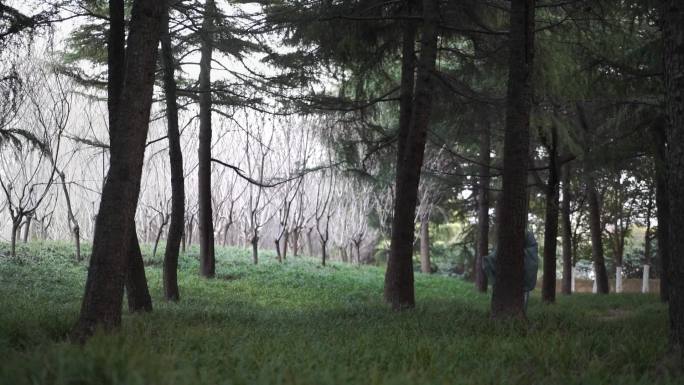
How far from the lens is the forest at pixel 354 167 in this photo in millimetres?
5117

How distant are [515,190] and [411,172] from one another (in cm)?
244

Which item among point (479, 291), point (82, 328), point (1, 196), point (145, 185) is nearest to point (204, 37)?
point (82, 328)

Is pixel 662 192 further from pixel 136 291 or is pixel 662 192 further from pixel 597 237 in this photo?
pixel 136 291

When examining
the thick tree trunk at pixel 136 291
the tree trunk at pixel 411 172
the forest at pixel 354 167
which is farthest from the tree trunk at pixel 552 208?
the thick tree trunk at pixel 136 291

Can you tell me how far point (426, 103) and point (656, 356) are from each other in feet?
18.2

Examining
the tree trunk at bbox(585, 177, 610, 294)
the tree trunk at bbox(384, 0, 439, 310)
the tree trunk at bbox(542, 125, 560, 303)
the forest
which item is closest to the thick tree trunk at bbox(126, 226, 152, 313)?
the forest

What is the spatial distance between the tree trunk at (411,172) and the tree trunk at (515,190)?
211 cm

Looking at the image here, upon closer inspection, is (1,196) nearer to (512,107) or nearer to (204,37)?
(204,37)

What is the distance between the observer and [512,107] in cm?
807

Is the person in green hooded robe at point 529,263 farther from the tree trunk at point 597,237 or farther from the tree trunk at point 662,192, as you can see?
the tree trunk at point 597,237

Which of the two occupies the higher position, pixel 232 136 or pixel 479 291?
pixel 232 136

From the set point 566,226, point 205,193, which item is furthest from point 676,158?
point 566,226

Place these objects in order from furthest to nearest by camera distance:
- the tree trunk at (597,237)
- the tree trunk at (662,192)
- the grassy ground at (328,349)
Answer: the tree trunk at (597,237)
the tree trunk at (662,192)
the grassy ground at (328,349)

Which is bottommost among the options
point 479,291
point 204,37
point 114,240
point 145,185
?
point 479,291
